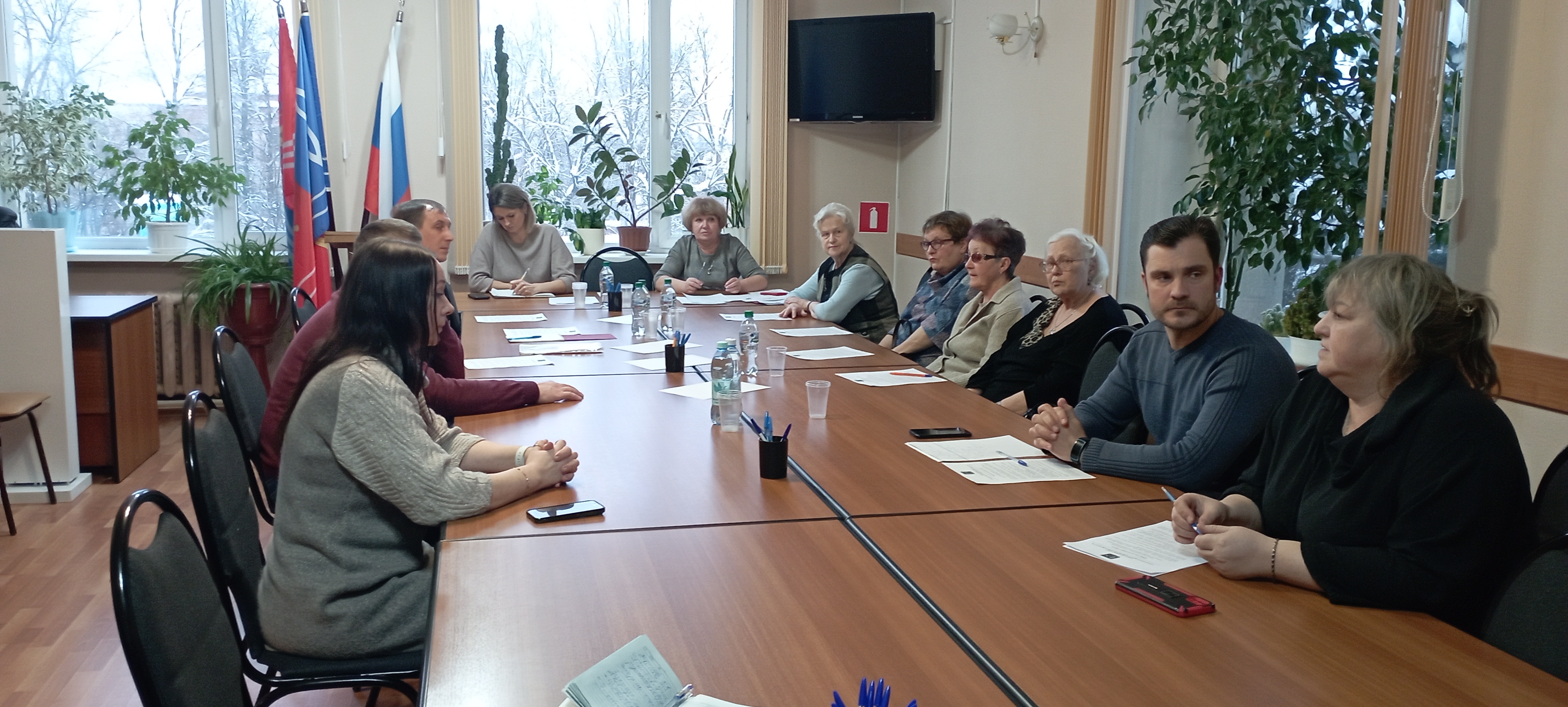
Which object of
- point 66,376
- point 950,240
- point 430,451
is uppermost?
point 950,240

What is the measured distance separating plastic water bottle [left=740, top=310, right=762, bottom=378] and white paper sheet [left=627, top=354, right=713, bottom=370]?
0.36 feet

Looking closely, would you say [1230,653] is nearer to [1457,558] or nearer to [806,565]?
[1457,558]

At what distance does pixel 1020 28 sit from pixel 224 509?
4.59 m

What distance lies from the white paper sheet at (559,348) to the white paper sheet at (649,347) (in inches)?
3.3

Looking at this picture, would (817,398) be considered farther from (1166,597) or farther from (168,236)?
(168,236)

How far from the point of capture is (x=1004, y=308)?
4164 mm

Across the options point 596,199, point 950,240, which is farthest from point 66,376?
point 950,240

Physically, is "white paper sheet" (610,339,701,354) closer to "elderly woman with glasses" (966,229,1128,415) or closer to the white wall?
"elderly woman with glasses" (966,229,1128,415)

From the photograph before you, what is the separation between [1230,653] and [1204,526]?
15.6 inches

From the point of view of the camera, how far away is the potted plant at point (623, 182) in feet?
22.6

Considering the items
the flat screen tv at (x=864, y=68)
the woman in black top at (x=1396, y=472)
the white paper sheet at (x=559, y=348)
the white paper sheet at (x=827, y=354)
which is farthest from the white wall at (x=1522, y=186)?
the flat screen tv at (x=864, y=68)

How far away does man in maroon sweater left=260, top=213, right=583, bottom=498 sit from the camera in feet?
9.14

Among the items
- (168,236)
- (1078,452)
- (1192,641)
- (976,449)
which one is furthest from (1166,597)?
(168,236)

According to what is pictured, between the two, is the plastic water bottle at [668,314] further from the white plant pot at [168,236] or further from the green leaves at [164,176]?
the white plant pot at [168,236]
